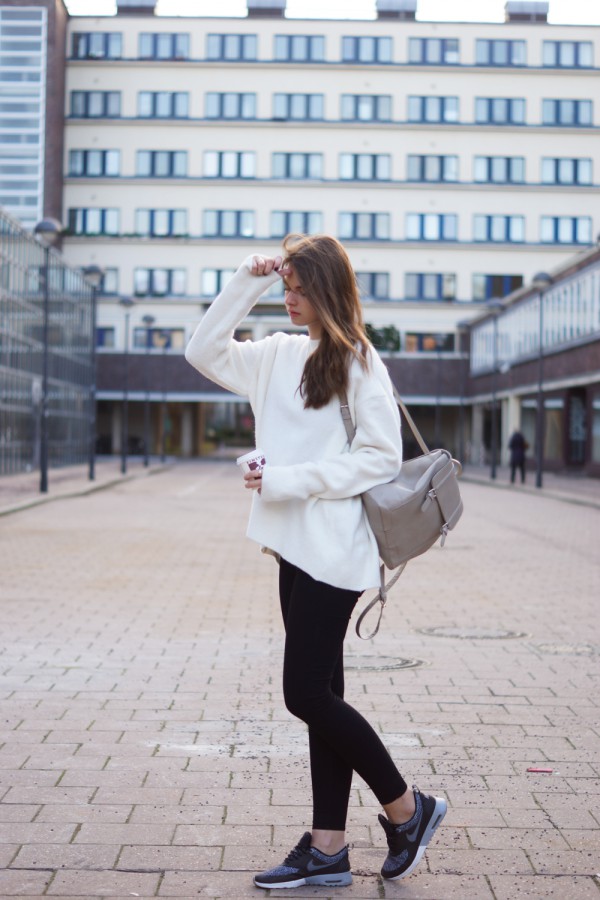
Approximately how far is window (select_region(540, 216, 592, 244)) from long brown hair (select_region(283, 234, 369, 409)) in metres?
72.6

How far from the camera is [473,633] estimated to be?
9.60 meters

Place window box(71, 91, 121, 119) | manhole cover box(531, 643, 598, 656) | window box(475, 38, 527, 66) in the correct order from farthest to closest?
1. window box(475, 38, 527, 66)
2. window box(71, 91, 121, 119)
3. manhole cover box(531, 643, 598, 656)

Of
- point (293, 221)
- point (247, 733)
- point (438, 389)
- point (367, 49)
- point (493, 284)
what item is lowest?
point (247, 733)

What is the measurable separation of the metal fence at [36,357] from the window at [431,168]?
2553 centimetres

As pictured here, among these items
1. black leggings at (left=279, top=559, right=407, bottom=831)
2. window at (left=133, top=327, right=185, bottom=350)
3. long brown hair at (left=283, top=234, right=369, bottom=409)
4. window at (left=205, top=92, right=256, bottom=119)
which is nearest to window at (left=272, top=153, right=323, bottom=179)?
window at (left=205, top=92, right=256, bottom=119)

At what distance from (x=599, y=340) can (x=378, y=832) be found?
3873 centimetres

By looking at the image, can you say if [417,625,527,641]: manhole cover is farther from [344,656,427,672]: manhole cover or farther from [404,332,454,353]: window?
[404,332,454,353]: window

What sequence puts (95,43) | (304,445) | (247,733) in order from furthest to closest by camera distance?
(95,43), (247,733), (304,445)

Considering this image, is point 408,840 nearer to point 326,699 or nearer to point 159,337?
point 326,699

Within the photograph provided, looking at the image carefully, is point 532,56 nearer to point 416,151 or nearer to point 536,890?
point 416,151

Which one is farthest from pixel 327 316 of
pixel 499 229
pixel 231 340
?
pixel 499 229

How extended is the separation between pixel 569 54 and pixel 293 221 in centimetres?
1759

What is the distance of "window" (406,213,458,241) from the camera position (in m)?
75.1

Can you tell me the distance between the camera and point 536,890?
4.02 m
